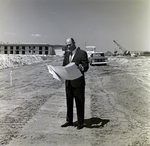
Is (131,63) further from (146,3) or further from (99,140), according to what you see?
(99,140)

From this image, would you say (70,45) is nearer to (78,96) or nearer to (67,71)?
(67,71)

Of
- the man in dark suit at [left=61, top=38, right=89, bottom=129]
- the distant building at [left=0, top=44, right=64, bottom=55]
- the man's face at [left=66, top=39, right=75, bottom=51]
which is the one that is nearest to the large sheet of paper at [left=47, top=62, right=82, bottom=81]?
the man in dark suit at [left=61, top=38, right=89, bottom=129]

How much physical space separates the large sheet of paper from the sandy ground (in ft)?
2.26

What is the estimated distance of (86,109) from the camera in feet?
11.1

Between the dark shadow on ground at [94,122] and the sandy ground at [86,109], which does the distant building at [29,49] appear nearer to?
the sandy ground at [86,109]

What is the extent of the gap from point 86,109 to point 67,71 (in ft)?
3.88

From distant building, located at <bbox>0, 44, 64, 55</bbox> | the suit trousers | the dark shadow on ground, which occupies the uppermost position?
distant building, located at <bbox>0, 44, 64, 55</bbox>

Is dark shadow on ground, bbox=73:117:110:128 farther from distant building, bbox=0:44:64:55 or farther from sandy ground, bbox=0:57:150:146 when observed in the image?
distant building, bbox=0:44:64:55

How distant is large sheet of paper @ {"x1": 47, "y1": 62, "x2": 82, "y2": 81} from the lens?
7.82 feet

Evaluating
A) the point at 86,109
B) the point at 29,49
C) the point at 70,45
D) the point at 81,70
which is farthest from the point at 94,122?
the point at 29,49

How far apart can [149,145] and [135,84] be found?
4.34 feet

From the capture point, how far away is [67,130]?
2625 mm

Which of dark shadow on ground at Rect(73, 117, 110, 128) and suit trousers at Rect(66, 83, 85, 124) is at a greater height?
suit trousers at Rect(66, 83, 85, 124)

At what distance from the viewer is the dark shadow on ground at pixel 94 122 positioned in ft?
9.11
